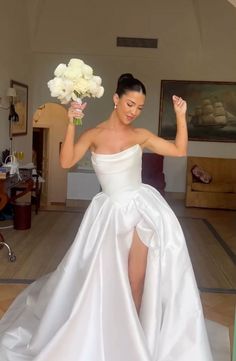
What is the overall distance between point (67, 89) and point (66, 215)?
184 inches

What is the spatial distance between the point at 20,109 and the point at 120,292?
5369 mm

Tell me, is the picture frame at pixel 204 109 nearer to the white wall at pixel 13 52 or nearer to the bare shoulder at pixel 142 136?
the white wall at pixel 13 52

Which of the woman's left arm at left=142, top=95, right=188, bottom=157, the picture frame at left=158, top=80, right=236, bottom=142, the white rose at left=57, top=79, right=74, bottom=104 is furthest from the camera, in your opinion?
the picture frame at left=158, top=80, right=236, bottom=142

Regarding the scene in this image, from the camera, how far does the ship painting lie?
8211mm

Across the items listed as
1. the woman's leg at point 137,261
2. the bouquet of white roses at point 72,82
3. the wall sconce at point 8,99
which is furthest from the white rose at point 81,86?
the wall sconce at point 8,99

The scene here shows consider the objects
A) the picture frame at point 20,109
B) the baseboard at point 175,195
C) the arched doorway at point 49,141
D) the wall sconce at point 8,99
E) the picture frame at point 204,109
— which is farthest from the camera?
the arched doorway at point 49,141

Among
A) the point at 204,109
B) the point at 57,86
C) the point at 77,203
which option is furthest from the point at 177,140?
the point at 204,109

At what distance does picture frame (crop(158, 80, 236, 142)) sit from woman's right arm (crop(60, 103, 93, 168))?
6.19m

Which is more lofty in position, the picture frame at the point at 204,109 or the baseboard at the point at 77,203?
the picture frame at the point at 204,109

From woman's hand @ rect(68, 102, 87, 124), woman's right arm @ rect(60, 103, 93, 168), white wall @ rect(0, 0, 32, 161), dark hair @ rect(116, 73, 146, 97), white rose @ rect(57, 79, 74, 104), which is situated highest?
white wall @ rect(0, 0, 32, 161)

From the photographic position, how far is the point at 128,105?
7.01ft

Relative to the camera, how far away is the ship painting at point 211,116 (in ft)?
26.9

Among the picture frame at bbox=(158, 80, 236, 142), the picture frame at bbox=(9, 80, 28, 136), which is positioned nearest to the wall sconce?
the picture frame at bbox=(9, 80, 28, 136)

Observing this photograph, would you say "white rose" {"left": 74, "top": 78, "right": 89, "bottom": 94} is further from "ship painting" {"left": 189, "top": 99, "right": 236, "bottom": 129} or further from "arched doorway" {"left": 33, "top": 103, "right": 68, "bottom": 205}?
"arched doorway" {"left": 33, "top": 103, "right": 68, "bottom": 205}
